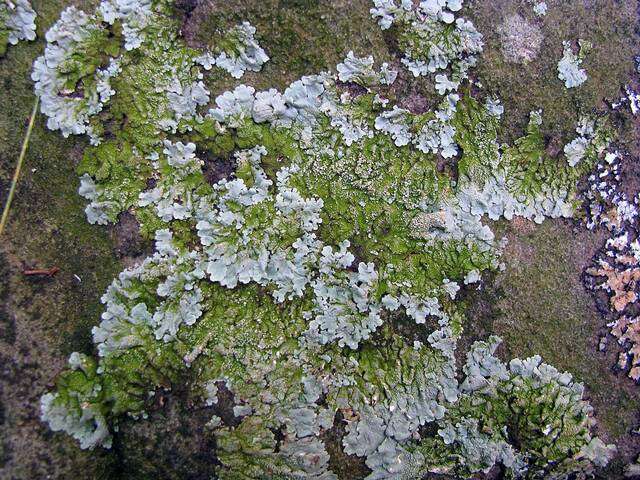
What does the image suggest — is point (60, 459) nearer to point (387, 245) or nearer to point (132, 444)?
point (132, 444)

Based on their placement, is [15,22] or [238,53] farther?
[238,53]

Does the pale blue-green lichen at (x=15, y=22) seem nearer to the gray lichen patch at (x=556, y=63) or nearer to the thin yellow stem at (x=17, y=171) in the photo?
the thin yellow stem at (x=17, y=171)

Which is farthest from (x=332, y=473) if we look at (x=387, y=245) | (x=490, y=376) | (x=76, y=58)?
(x=76, y=58)

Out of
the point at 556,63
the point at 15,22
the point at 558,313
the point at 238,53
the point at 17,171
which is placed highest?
the point at 556,63

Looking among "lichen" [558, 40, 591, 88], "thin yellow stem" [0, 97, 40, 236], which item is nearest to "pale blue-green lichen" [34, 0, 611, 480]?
"thin yellow stem" [0, 97, 40, 236]

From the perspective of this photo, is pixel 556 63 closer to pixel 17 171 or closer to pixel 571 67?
pixel 571 67

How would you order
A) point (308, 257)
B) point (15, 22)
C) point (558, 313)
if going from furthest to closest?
1. point (558, 313)
2. point (308, 257)
3. point (15, 22)

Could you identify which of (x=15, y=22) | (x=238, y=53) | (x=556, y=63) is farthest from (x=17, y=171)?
(x=556, y=63)

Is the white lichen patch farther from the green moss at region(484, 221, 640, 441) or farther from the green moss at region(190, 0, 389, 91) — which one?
the green moss at region(484, 221, 640, 441)
